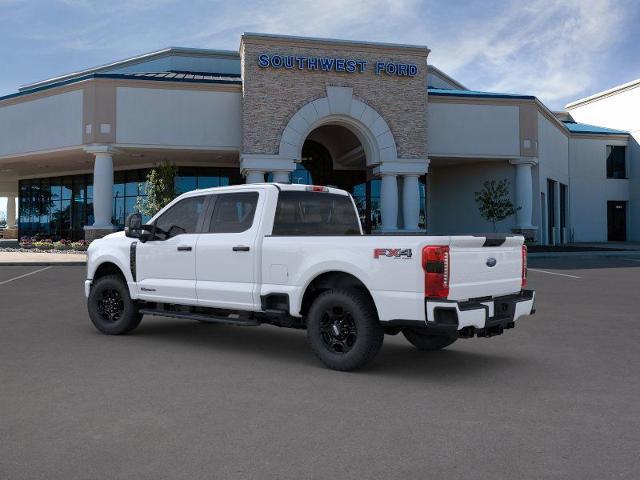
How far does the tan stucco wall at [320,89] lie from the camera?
29223mm

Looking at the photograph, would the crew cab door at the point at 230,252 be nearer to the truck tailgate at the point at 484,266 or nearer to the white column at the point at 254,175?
the truck tailgate at the point at 484,266

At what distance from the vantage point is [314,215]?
7.88 metres

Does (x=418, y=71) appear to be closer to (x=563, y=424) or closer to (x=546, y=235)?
(x=546, y=235)

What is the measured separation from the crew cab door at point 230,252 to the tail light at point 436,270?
7.25 ft

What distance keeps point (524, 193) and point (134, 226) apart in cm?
2900

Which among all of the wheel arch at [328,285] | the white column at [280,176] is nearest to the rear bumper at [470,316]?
the wheel arch at [328,285]

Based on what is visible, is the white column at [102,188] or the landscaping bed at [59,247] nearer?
the white column at [102,188]

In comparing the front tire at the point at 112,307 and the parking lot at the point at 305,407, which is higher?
the front tire at the point at 112,307

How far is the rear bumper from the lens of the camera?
585cm

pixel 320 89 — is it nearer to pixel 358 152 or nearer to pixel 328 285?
pixel 358 152

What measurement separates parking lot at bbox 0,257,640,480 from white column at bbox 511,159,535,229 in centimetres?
2534

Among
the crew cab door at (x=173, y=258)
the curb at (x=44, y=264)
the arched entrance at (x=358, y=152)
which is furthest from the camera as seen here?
the arched entrance at (x=358, y=152)

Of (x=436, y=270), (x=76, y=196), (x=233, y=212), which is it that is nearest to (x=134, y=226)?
(x=233, y=212)

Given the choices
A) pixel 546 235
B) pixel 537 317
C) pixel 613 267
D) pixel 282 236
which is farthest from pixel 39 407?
pixel 546 235
